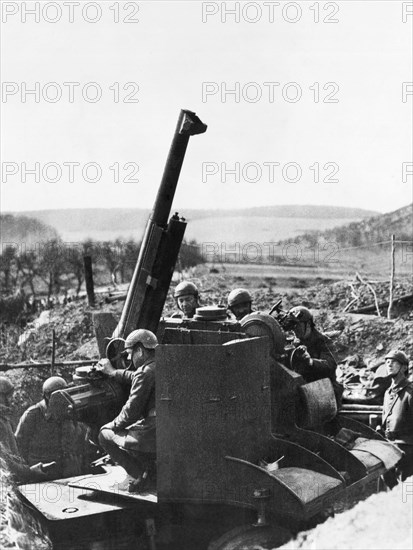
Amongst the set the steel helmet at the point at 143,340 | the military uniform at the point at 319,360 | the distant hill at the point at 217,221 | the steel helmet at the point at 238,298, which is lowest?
the military uniform at the point at 319,360

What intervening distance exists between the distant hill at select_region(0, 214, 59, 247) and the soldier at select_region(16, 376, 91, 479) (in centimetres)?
1717

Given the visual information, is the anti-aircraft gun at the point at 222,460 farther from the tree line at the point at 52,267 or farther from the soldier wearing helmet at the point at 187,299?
the tree line at the point at 52,267

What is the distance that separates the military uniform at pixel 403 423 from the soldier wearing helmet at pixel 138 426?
280cm

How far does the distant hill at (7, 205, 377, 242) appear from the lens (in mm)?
36494

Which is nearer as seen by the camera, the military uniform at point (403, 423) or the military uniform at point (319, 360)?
the military uniform at point (319, 360)

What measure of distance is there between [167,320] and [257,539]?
2.71 meters

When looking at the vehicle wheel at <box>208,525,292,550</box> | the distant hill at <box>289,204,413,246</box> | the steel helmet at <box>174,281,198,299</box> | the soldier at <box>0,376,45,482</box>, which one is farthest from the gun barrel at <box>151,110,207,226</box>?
the distant hill at <box>289,204,413,246</box>

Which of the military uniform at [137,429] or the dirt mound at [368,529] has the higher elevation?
the military uniform at [137,429]

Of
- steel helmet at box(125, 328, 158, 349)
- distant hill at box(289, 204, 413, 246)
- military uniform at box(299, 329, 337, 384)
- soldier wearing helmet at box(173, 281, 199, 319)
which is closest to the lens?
steel helmet at box(125, 328, 158, 349)

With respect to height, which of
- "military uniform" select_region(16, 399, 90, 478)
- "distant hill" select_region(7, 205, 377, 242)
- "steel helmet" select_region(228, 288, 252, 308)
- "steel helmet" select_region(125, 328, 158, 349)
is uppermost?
"distant hill" select_region(7, 205, 377, 242)

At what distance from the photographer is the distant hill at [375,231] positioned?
103 ft

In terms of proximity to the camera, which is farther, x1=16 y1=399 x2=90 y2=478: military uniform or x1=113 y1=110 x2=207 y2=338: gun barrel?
x1=113 y1=110 x2=207 y2=338: gun barrel

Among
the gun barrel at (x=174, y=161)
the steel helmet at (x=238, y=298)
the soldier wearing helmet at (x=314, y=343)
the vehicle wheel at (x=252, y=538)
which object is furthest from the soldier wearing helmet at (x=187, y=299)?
the vehicle wheel at (x=252, y=538)

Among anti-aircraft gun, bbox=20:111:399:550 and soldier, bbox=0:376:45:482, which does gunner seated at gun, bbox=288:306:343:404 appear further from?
soldier, bbox=0:376:45:482
